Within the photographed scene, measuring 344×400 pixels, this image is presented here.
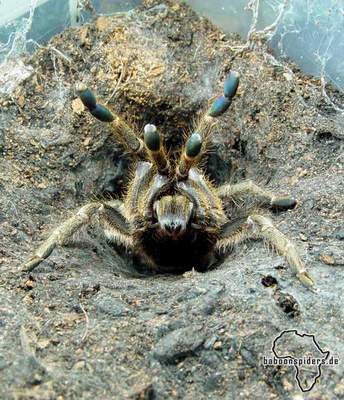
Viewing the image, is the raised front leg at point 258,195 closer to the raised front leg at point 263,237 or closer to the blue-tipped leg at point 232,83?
the raised front leg at point 263,237

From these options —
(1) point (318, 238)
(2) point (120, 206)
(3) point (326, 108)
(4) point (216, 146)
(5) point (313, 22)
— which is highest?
(5) point (313, 22)

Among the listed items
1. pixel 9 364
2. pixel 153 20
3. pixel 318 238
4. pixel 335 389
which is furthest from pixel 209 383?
pixel 153 20

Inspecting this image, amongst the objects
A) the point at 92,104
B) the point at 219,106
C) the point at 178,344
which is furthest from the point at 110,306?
the point at 219,106

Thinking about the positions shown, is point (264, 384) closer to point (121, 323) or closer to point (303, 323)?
point (303, 323)

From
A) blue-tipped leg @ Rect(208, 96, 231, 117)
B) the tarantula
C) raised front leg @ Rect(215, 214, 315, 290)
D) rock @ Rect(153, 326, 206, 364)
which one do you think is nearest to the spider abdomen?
the tarantula

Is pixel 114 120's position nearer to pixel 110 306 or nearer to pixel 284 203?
pixel 284 203

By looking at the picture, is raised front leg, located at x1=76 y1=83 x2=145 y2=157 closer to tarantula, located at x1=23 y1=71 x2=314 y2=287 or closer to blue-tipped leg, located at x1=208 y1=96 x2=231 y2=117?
tarantula, located at x1=23 y1=71 x2=314 y2=287

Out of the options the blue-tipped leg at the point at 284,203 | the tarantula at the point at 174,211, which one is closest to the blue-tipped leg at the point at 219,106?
the tarantula at the point at 174,211
